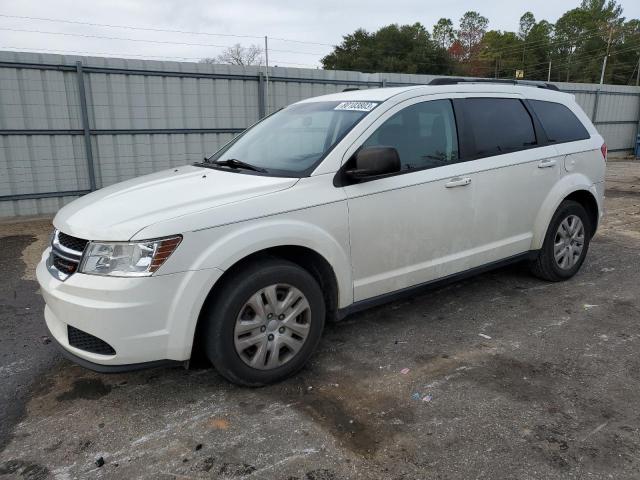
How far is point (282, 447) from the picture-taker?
8.69ft

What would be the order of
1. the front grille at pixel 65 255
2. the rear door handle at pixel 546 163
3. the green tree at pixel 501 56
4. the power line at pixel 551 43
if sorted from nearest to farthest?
the front grille at pixel 65 255 < the rear door handle at pixel 546 163 < the green tree at pixel 501 56 < the power line at pixel 551 43

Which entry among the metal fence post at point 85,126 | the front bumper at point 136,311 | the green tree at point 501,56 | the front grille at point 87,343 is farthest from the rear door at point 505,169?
the green tree at point 501,56

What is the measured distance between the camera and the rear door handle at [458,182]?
3.86 m

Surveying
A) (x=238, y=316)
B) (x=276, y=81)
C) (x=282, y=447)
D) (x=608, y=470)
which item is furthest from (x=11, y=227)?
(x=608, y=470)

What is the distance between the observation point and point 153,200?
3064 mm

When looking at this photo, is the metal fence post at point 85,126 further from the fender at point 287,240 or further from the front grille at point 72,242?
the fender at point 287,240

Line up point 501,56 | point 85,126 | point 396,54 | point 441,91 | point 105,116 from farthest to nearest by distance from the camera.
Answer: point 501,56 < point 396,54 < point 105,116 < point 85,126 < point 441,91

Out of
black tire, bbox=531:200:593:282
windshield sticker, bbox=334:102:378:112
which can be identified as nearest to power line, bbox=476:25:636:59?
black tire, bbox=531:200:593:282

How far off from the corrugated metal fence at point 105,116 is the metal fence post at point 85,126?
0.6 inches

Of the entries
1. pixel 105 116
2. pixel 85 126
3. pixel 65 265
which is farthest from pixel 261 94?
pixel 65 265

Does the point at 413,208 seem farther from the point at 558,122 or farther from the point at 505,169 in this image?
the point at 558,122

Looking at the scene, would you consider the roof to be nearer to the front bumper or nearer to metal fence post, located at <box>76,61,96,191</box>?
the front bumper

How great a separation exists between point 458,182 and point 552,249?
1584 mm

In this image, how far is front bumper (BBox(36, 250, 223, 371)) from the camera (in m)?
2.70
